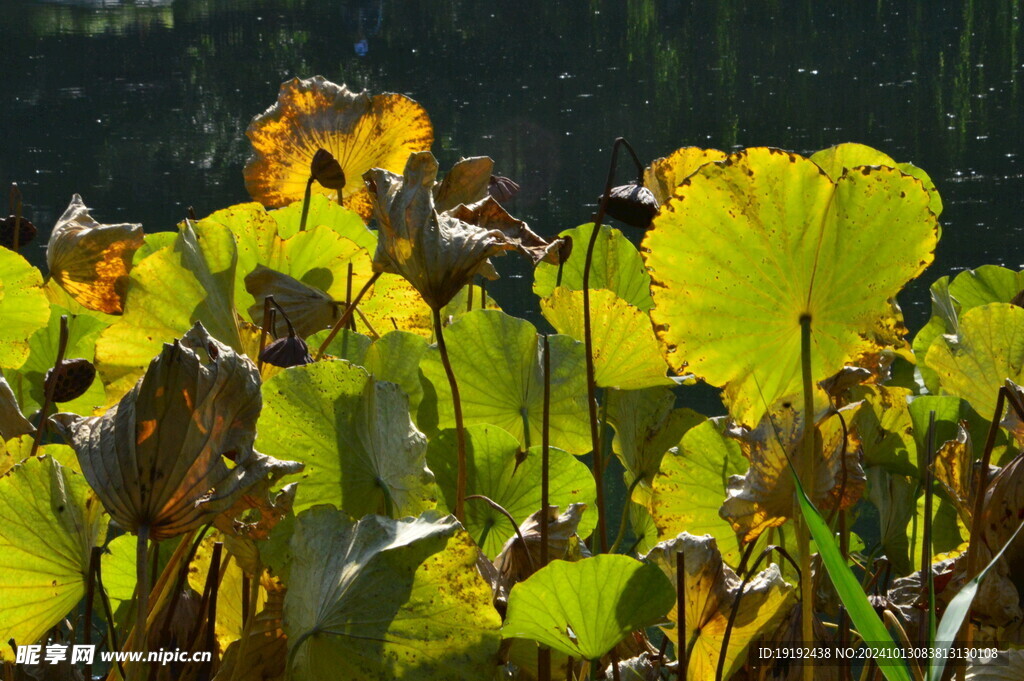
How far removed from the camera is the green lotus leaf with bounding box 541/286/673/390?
35 centimetres

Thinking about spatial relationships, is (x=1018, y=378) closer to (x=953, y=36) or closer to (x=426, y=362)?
(x=426, y=362)

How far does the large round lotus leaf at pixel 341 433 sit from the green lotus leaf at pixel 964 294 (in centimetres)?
22

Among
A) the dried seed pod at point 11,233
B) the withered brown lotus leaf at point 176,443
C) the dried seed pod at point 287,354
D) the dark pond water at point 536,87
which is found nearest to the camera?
the withered brown lotus leaf at point 176,443

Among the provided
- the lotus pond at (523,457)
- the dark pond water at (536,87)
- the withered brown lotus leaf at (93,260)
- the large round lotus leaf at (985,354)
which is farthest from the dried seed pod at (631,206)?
the dark pond water at (536,87)

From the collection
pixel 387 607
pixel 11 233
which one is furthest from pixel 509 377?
pixel 11 233

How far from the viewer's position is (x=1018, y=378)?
35 centimetres

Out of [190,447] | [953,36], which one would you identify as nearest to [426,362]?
[190,447]

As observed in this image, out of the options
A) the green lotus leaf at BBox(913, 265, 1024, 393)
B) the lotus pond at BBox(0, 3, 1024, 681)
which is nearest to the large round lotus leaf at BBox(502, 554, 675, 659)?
the lotus pond at BBox(0, 3, 1024, 681)

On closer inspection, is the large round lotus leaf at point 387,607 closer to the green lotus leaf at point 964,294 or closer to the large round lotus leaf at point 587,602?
the large round lotus leaf at point 587,602

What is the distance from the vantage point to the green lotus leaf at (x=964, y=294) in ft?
1.38

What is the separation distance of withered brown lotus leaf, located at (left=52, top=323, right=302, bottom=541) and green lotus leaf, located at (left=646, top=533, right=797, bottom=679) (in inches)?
3.8

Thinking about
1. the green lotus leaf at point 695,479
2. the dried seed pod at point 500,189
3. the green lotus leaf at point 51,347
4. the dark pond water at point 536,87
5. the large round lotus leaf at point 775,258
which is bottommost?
the dark pond water at point 536,87

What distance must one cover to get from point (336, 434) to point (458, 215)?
0.10 meters

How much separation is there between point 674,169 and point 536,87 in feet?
15.7
